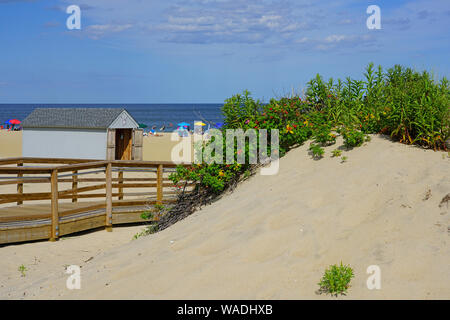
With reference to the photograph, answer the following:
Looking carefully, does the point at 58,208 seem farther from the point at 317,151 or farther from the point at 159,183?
the point at 317,151

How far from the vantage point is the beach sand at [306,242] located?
354cm

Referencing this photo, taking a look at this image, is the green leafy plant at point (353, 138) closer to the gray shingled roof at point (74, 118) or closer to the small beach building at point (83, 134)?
the small beach building at point (83, 134)

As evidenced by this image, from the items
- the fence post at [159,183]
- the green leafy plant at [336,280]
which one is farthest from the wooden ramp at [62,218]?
the green leafy plant at [336,280]

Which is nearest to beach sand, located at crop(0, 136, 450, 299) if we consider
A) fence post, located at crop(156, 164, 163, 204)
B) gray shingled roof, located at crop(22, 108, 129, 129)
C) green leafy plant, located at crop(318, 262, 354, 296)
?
green leafy plant, located at crop(318, 262, 354, 296)

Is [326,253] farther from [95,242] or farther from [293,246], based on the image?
[95,242]

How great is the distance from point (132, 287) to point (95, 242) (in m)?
4.98

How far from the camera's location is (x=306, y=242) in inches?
160

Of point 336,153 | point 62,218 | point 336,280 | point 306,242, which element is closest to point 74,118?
Answer: point 62,218

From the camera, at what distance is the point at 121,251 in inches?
199

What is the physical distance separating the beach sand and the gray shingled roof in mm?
14139

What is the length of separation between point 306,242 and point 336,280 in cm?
70

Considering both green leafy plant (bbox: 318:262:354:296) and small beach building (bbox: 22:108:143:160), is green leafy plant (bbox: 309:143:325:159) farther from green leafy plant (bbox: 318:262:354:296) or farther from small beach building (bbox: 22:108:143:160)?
small beach building (bbox: 22:108:143:160)

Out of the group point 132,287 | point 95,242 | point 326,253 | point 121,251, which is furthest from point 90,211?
point 326,253

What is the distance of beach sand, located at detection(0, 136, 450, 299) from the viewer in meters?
3.54
